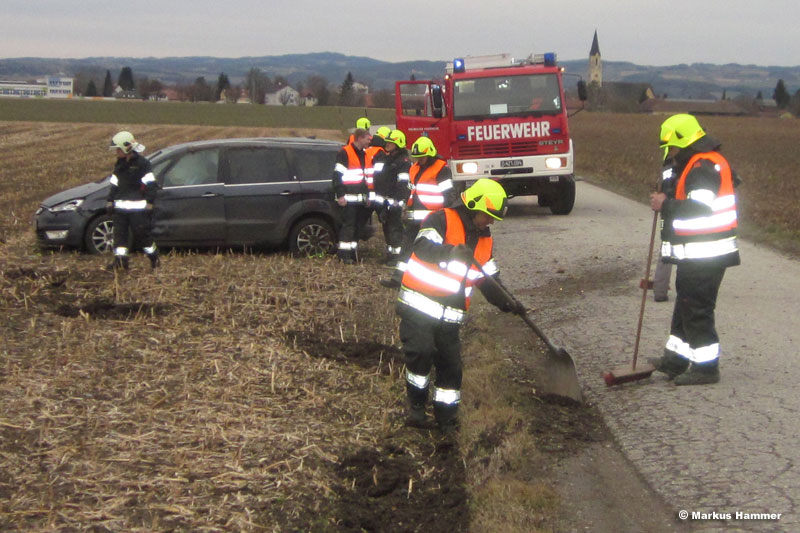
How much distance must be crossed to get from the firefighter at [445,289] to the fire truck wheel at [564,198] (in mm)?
11567

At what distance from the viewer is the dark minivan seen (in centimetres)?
1241

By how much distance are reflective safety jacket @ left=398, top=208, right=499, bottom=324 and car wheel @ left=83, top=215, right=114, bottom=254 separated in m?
7.26

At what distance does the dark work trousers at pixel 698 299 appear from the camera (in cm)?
685

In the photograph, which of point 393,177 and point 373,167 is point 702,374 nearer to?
point 393,177

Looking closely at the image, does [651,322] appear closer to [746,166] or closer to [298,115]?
[746,166]

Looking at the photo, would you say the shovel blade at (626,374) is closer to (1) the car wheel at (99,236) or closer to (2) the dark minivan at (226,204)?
(2) the dark minivan at (226,204)

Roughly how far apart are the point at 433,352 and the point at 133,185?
5.81 meters

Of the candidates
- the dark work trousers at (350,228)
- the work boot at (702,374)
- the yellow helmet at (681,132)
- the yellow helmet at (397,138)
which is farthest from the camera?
the dark work trousers at (350,228)

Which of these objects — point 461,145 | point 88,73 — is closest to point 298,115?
point 461,145

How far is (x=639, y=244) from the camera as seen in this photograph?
14.2 m

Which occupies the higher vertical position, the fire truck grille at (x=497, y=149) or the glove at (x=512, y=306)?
the fire truck grille at (x=497, y=149)

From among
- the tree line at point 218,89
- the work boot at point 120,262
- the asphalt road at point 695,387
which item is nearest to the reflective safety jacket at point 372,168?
the asphalt road at point 695,387

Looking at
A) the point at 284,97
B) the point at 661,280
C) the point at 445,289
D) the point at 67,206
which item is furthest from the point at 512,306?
the point at 284,97

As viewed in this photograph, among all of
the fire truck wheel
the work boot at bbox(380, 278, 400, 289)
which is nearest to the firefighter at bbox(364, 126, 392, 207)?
the work boot at bbox(380, 278, 400, 289)
